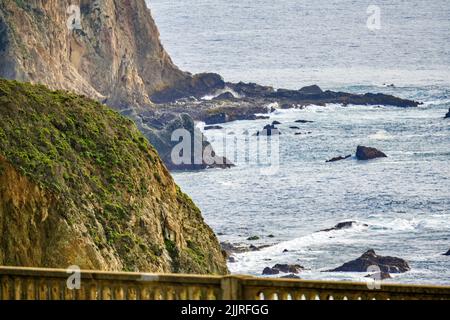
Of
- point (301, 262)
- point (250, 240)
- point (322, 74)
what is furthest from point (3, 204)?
point (322, 74)

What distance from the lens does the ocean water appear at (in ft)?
232

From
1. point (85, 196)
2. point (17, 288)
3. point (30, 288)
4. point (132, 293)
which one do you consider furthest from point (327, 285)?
point (85, 196)

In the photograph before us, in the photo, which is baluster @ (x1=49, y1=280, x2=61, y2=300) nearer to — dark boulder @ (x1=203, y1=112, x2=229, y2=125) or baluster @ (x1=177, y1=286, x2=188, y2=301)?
baluster @ (x1=177, y1=286, x2=188, y2=301)

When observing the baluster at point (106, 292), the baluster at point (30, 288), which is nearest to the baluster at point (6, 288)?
the baluster at point (30, 288)

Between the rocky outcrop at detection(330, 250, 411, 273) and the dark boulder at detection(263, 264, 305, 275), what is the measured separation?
1375 mm

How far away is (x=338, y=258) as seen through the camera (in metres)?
66.7

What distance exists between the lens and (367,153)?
331 ft

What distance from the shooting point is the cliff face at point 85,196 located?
1319 inches

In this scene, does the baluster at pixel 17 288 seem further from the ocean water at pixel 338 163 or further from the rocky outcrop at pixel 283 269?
the rocky outcrop at pixel 283 269

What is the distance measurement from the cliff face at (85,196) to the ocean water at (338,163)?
21.1 metres
